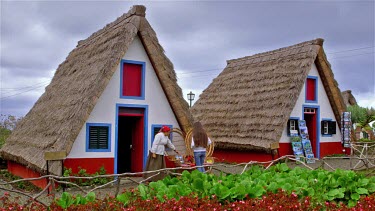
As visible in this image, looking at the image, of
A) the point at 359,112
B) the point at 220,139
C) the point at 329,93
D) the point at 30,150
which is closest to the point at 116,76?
the point at 30,150

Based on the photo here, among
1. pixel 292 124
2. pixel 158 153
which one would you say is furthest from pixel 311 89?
pixel 158 153

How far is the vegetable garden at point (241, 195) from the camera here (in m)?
4.44

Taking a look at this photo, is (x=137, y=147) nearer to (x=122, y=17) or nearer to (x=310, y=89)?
(x=122, y=17)

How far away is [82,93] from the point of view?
1062 centimetres

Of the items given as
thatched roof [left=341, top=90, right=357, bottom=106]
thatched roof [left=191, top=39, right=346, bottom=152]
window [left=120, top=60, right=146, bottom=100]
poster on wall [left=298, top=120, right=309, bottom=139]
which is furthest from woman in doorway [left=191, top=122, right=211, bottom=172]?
thatched roof [left=341, top=90, right=357, bottom=106]

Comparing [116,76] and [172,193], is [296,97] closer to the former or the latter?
[116,76]

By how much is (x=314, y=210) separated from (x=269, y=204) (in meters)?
0.54

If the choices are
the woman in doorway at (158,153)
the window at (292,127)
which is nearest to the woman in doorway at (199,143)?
the woman in doorway at (158,153)

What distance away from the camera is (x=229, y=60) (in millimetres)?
20812

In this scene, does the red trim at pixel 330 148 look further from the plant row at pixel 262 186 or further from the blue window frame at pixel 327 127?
the plant row at pixel 262 186

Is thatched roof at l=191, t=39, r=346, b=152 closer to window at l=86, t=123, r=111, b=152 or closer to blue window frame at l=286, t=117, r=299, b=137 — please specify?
blue window frame at l=286, t=117, r=299, b=137

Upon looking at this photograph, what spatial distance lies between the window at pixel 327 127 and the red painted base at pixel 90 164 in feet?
30.9

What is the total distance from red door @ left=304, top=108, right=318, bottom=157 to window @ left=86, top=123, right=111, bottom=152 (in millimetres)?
8497

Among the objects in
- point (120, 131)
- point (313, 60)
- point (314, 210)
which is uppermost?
point (313, 60)
